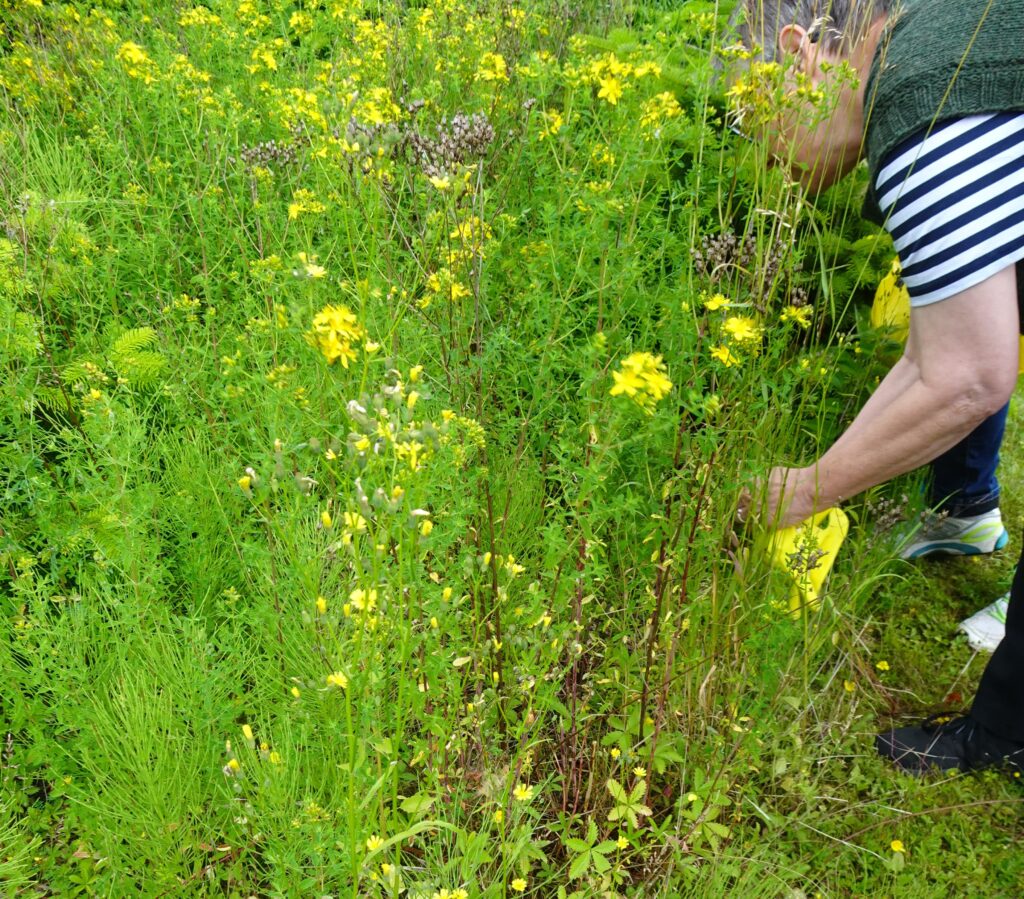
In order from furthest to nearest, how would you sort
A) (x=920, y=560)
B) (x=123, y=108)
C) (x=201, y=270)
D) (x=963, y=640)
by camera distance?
(x=123, y=108), (x=920, y=560), (x=201, y=270), (x=963, y=640)

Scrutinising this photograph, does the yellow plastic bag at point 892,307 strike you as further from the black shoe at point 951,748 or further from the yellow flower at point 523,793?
the yellow flower at point 523,793

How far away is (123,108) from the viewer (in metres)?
3.38

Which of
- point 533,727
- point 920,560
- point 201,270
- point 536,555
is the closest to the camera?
point 533,727

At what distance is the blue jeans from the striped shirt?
4.02 feet

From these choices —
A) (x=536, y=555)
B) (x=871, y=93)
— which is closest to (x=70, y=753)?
(x=536, y=555)

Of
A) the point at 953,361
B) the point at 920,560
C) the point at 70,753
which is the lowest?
the point at 920,560

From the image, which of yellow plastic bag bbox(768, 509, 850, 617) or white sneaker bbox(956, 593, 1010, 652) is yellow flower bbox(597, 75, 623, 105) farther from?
white sneaker bbox(956, 593, 1010, 652)

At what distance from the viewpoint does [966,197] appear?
1.76m

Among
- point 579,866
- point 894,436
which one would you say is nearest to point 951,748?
point 894,436

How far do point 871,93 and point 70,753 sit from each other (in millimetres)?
2253

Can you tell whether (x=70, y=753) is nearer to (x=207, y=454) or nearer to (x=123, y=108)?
(x=207, y=454)

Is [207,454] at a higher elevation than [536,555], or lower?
higher

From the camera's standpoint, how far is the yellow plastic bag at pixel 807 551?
199 centimetres

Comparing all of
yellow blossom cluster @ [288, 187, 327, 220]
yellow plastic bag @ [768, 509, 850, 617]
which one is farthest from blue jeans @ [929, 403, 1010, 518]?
yellow blossom cluster @ [288, 187, 327, 220]
